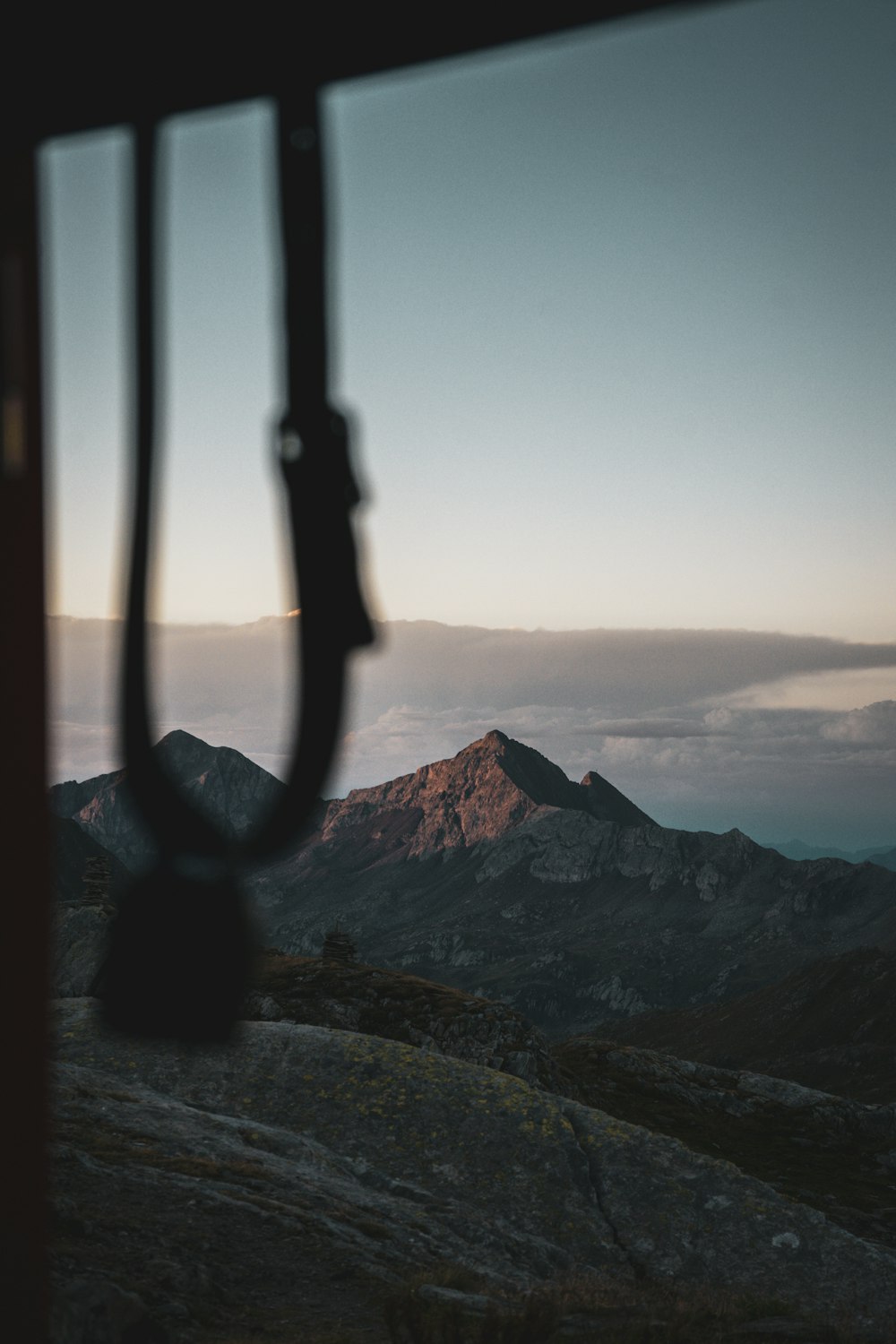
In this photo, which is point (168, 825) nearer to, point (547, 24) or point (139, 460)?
point (139, 460)

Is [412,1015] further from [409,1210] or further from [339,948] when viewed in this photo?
[409,1210]

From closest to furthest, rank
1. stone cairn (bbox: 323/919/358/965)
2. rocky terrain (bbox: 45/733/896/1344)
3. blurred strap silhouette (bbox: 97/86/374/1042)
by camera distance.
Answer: blurred strap silhouette (bbox: 97/86/374/1042), rocky terrain (bbox: 45/733/896/1344), stone cairn (bbox: 323/919/358/965)

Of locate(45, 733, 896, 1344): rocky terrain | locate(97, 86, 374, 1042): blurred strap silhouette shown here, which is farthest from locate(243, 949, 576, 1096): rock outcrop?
locate(97, 86, 374, 1042): blurred strap silhouette

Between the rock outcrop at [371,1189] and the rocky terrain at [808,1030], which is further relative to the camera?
the rocky terrain at [808,1030]

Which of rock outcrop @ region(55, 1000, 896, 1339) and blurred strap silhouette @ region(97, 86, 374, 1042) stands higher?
blurred strap silhouette @ region(97, 86, 374, 1042)

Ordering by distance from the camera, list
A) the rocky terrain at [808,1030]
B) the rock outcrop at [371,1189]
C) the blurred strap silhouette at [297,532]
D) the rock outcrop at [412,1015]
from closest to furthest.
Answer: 1. the blurred strap silhouette at [297,532]
2. the rock outcrop at [371,1189]
3. the rock outcrop at [412,1015]
4. the rocky terrain at [808,1030]

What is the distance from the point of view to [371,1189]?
882 inches

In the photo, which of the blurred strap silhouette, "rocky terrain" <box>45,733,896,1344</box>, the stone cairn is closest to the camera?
the blurred strap silhouette

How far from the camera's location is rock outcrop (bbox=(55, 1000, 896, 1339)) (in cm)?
1627

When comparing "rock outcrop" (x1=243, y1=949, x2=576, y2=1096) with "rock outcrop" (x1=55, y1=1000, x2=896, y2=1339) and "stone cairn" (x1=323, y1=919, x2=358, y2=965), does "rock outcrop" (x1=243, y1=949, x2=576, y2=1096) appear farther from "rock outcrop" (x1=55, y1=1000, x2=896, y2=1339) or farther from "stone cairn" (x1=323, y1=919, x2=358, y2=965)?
"rock outcrop" (x1=55, y1=1000, x2=896, y2=1339)

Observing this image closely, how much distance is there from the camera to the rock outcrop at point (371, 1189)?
1627 cm

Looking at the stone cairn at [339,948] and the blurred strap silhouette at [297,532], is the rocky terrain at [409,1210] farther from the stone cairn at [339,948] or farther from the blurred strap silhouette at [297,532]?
the stone cairn at [339,948]

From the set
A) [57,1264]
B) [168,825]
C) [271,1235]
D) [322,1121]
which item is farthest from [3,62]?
[322,1121]

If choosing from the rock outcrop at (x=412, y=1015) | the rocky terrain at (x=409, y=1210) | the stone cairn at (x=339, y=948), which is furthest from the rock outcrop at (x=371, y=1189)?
the stone cairn at (x=339, y=948)
